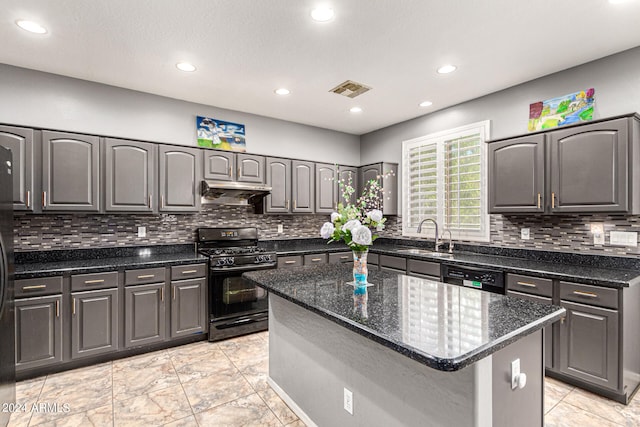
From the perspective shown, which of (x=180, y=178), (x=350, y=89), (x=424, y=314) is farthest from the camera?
(x=180, y=178)

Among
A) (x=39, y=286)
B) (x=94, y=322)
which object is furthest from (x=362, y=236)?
(x=39, y=286)

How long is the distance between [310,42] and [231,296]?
8.83 feet

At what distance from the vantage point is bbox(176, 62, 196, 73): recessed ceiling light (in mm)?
2896

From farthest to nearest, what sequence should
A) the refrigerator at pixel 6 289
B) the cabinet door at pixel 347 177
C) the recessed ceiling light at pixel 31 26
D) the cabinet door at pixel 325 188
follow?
the cabinet door at pixel 347 177 → the cabinet door at pixel 325 188 → the recessed ceiling light at pixel 31 26 → the refrigerator at pixel 6 289

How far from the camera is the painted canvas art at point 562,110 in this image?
2891 millimetres

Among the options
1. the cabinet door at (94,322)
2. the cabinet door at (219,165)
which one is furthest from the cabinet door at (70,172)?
the cabinet door at (219,165)

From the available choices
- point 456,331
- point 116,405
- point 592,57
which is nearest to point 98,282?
point 116,405

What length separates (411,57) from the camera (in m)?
2.79

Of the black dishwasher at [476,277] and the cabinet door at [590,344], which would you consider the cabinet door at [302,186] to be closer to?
the black dishwasher at [476,277]

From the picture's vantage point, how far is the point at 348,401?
1743mm

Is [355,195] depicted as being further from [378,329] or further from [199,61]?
[378,329]

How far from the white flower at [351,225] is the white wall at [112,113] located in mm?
2754

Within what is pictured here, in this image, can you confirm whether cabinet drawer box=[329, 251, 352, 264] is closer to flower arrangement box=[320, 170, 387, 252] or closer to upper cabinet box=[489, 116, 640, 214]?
upper cabinet box=[489, 116, 640, 214]

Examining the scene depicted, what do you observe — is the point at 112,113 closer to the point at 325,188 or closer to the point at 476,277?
the point at 325,188
